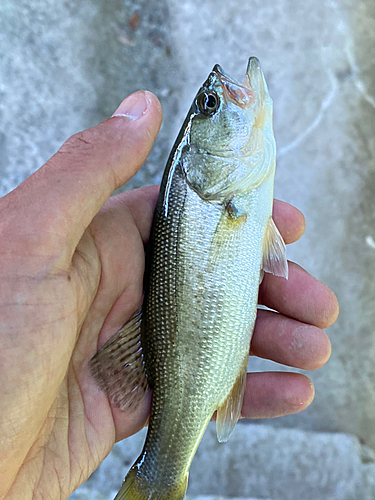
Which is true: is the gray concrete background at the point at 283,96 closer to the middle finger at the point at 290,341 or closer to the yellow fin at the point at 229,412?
the middle finger at the point at 290,341

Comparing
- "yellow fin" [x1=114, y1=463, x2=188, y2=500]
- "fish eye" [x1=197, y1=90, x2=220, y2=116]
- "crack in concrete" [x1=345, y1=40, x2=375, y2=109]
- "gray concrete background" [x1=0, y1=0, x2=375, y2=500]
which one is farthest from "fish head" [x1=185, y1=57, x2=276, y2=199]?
"crack in concrete" [x1=345, y1=40, x2=375, y2=109]

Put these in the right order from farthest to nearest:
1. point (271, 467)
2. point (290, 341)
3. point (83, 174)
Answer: point (271, 467) → point (290, 341) → point (83, 174)

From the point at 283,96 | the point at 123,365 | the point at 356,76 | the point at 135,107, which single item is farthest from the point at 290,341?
the point at 356,76

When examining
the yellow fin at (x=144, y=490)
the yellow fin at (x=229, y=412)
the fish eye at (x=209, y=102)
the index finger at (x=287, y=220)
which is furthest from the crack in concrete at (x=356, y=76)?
the yellow fin at (x=144, y=490)

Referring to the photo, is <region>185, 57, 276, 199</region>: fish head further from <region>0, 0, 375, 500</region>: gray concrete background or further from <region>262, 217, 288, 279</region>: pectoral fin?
<region>0, 0, 375, 500</region>: gray concrete background

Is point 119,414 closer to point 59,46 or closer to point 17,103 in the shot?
point 17,103

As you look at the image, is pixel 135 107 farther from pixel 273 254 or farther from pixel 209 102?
pixel 273 254
